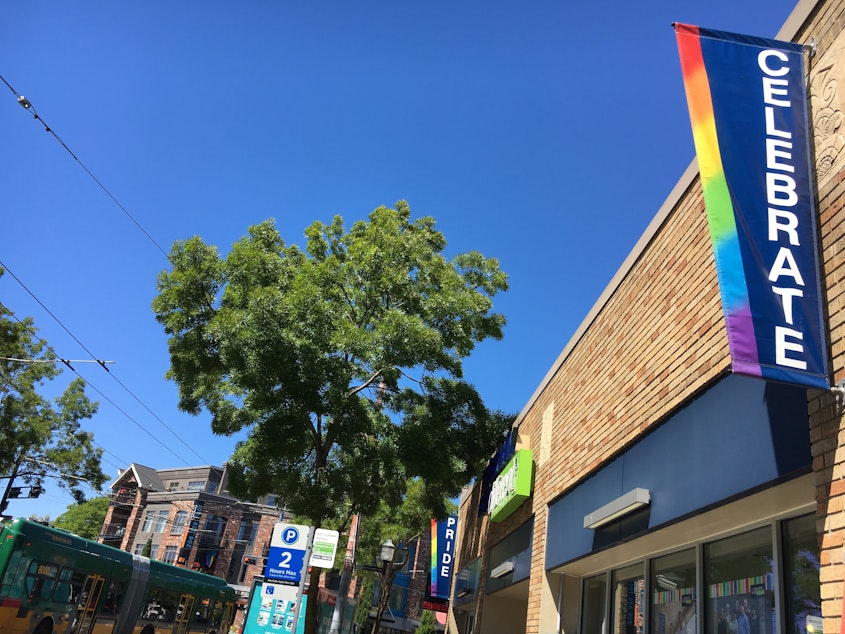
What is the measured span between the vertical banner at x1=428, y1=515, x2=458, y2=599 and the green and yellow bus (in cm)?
819

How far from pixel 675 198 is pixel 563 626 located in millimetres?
6175

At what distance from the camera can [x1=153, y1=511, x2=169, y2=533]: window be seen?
188ft

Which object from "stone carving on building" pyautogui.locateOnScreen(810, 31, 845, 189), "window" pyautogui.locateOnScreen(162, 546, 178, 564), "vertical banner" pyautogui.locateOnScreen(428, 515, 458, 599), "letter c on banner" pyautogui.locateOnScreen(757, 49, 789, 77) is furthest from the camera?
"window" pyautogui.locateOnScreen(162, 546, 178, 564)

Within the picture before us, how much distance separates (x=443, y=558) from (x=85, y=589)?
12205mm

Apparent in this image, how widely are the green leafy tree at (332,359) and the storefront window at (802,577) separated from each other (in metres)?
8.88

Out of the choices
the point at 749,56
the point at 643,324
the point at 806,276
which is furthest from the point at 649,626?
the point at 749,56

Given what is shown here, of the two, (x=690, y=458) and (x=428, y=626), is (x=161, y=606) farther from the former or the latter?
(x=428, y=626)

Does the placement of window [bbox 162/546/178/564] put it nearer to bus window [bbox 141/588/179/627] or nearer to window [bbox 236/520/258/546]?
window [bbox 236/520/258/546]

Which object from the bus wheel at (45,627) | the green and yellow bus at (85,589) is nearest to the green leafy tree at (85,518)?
the green and yellow bus at (85,589)

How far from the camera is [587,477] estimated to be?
834cm

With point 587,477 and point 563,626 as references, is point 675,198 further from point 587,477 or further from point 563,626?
point 563,626

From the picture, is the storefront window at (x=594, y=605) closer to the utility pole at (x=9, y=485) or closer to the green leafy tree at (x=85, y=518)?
the utility pole at (x=9, y=485)

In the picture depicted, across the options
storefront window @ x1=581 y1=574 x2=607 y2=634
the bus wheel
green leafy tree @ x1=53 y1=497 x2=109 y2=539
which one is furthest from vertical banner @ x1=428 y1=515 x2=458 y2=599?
green leafy tree @ x1=53 y1=497 x2=109 y2=539

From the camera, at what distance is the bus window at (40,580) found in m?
13.3
